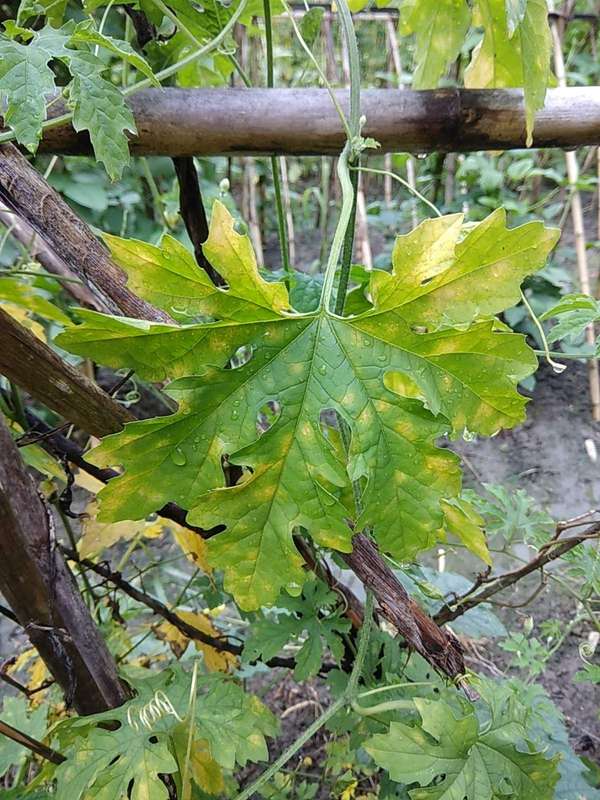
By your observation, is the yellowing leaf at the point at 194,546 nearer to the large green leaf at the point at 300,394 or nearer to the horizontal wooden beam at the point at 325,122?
the large green leaf at the point at 300,394

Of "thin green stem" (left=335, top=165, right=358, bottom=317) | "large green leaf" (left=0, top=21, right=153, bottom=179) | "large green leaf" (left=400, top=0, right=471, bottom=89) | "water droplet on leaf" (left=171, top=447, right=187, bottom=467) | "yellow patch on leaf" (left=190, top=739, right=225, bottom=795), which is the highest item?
"large green leaf" (left=400, top=0, right=471, bottom=89)

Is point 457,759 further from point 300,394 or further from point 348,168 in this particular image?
point 348,168

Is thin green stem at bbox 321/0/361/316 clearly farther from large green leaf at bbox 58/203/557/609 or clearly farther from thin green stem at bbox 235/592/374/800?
thin green stem at bbox 235/592/374/800

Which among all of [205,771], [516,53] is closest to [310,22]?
[516,53]

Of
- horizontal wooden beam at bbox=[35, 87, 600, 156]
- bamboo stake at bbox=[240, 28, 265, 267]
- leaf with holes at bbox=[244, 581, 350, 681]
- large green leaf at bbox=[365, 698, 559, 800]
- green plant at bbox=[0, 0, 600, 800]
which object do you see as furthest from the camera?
bamboo stake at bbox=[240, 28, 265, 267]

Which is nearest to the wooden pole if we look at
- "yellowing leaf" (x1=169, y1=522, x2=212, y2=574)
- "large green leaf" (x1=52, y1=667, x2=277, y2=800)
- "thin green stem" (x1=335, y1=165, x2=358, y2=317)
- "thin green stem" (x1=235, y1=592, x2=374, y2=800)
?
"large green leaf" (x1=52, y1=667, x2=277, y2=800)
